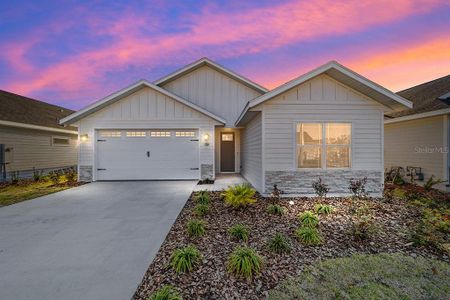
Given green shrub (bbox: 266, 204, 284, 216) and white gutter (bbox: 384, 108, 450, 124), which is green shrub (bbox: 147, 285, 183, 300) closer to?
green shrub (bbox: 266, 204, 284, 216)

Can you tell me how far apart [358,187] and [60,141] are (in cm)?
1760

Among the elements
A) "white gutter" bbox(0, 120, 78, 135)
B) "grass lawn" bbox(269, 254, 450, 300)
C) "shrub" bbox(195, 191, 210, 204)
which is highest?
"white gutter" bbox(0, 120, 78, 135)

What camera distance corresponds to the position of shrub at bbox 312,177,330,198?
24.1 feet

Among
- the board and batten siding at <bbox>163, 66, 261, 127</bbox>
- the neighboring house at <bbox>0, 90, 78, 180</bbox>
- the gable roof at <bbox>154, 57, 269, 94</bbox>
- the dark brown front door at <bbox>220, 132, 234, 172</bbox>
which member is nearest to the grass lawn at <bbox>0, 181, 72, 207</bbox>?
the neighboring house at <bbox>0, 90, 78, 180</bbox>

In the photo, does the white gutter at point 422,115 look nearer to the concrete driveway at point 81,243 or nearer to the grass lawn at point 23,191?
the concrete driveway at point 81,243

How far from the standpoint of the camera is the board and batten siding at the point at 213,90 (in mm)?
14148

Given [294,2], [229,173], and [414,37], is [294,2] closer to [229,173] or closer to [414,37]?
[414,37]

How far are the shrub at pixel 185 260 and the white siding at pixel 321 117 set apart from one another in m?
4.82

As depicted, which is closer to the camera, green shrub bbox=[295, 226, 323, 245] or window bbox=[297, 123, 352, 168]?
green shrub bbox=[295, 226, 323, 245]

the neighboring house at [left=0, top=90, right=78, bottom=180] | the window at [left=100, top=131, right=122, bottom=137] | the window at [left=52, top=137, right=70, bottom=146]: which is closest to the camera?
the window at [left=100, top=131, right=122, bottom=137]

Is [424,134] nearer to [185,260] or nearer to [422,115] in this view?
[422,115]

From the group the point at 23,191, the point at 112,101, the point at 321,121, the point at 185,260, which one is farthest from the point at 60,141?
the point at 185,260

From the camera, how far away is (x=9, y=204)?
7.47 m

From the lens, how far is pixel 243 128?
44.7ft
